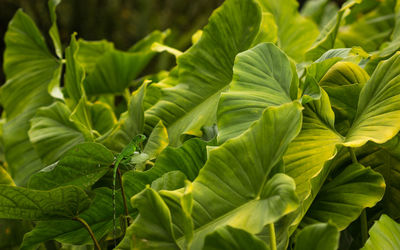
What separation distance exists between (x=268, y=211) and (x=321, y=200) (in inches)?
5.8

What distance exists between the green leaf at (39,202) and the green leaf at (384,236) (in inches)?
12.6

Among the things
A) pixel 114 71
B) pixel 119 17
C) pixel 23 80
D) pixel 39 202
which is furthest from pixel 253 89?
pixel 119 17

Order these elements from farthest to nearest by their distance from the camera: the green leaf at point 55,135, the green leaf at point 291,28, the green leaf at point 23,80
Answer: the green leaf at point 291,28 → the green leaf at point 23,80 → the green leaf at point 55,135

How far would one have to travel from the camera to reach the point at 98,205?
63cm

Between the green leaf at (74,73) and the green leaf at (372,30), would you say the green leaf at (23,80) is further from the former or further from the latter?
the green leaf at (372,30)

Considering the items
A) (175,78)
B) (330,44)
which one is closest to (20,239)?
(175,78)

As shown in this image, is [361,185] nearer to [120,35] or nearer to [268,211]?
[268,211]

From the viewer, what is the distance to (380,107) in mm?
538

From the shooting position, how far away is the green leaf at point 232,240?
435 mm

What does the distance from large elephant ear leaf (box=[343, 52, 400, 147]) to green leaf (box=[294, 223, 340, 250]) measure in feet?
0.36

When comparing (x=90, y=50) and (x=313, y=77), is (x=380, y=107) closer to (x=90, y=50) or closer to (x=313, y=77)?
(x=313, y=77)

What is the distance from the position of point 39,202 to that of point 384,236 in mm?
371

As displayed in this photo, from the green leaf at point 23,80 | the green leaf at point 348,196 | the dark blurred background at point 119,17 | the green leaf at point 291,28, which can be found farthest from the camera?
the dark blurred background at point 119,17

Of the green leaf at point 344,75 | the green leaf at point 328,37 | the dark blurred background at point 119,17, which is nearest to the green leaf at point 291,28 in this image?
the green leaf at point 328,37
